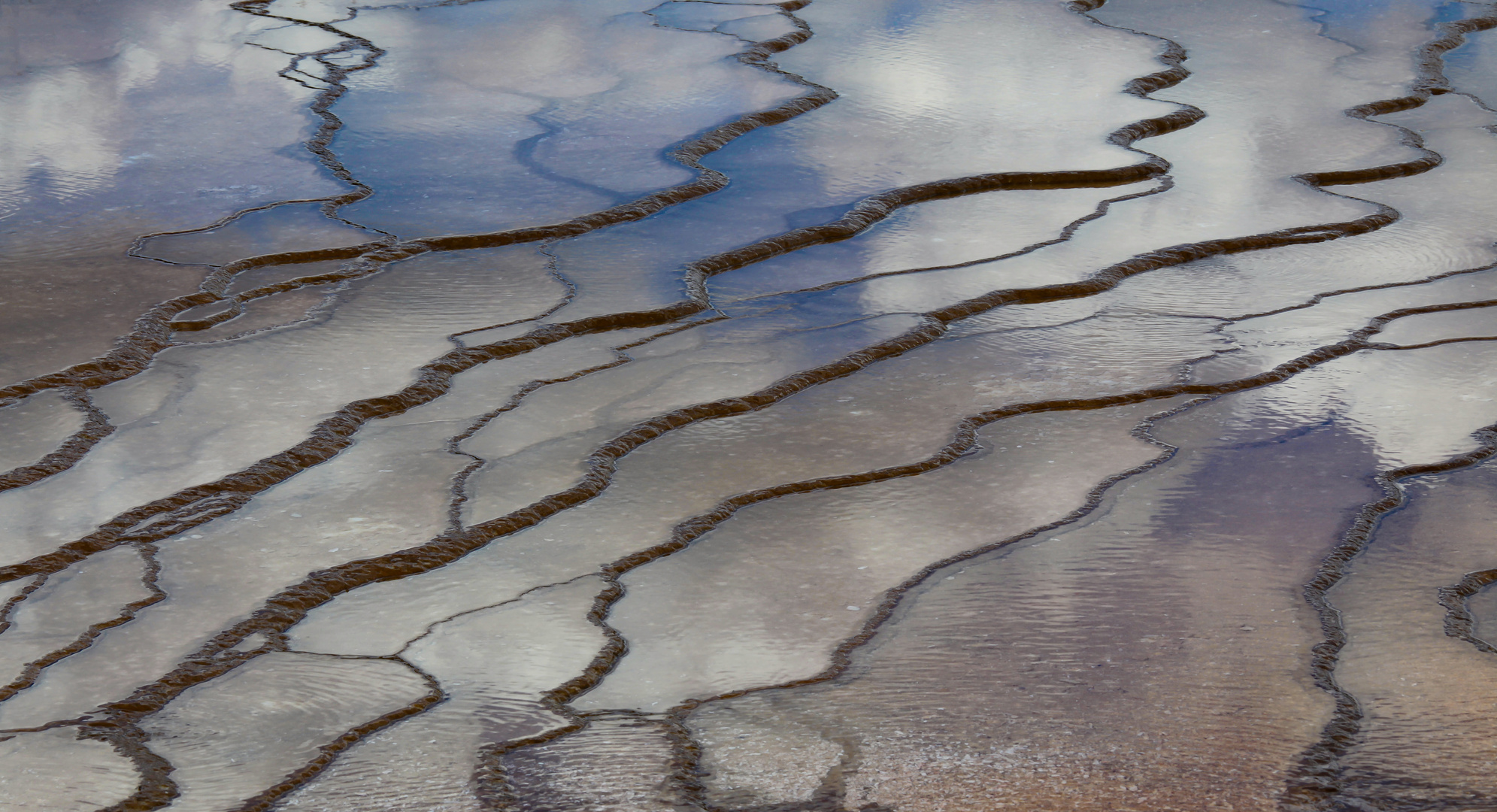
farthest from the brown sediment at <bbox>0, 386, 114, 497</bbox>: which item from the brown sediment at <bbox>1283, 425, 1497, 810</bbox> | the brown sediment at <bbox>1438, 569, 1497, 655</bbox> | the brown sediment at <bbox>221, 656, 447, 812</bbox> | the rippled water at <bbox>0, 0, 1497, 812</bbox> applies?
the brown sediment at <bbox>1438, 569, 1497, 655</bbox>

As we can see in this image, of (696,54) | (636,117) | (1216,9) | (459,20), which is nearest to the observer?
(636,117)

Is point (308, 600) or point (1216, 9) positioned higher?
point (1216, 9)

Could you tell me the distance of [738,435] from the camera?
1.43m

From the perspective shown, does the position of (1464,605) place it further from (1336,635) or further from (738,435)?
(738,435)

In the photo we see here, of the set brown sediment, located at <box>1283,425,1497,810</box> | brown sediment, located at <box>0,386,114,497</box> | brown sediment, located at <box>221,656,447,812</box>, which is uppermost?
brown sediment, located at <box>1283,425,1497,810</box>

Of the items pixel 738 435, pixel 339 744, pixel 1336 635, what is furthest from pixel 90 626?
pixel 1336 635

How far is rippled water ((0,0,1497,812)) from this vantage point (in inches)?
38.5

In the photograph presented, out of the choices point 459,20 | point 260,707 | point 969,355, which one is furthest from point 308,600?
point 459,20

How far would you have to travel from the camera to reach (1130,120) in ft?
7.86

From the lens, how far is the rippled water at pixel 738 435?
98cm

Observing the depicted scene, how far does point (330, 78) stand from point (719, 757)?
6.17 feet

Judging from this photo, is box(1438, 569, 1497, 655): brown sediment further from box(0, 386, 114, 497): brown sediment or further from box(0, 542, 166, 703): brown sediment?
box(0, 386, 114, 497): brown sediment

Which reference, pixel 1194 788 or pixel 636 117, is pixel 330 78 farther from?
pixel 1194 788

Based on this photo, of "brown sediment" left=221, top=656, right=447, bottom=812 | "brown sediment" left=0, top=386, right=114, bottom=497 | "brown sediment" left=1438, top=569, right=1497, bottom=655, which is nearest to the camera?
"brown sediment" left=221, top=656, right=447, bottom=812
